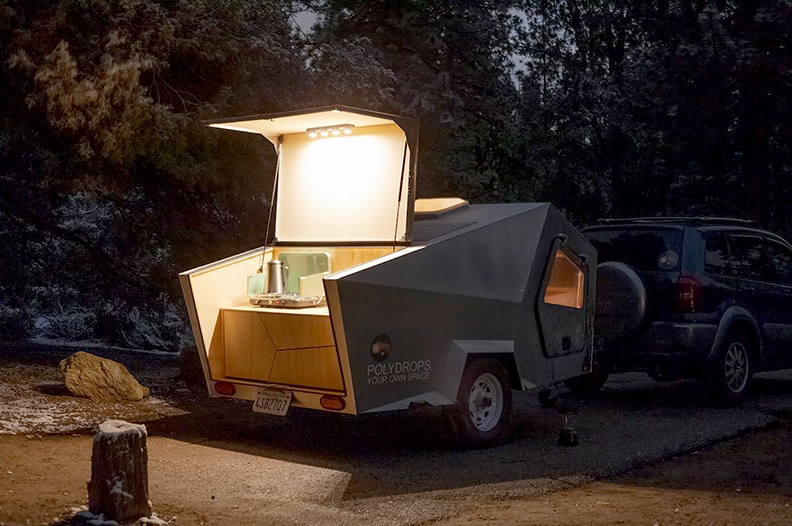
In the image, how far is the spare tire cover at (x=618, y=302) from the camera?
10.1m

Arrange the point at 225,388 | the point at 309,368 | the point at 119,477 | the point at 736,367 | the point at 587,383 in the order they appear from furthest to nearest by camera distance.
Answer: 1. the point at 587,383
2. the point at 736,367
3. the point at 225,388
4. the point at 309,368
5. the point at 119,477

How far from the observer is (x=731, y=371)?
34.4ft

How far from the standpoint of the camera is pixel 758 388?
1216 cm

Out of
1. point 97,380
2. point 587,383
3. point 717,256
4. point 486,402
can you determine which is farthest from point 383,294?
point 587,383

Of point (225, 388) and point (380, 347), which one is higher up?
point (380, 347)

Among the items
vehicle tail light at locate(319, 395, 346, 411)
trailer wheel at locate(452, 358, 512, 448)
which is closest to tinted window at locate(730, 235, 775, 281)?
trailer wheel at locate(452, 358, 512, 448)

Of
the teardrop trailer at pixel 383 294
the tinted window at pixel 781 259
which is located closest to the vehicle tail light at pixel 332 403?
the teardrop trailer at pixel 383 294

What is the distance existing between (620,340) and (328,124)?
12.6 ft

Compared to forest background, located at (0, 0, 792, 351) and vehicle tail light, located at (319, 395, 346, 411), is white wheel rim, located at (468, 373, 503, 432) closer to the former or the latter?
vehicle tail light, located at (319, 395, 346, 411)

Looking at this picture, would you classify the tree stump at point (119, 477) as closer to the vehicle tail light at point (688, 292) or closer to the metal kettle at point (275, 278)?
the metal kettle at point (275, 278)

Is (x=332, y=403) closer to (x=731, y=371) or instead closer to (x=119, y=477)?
(x=119, y=477)

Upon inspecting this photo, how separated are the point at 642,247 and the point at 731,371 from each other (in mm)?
1613

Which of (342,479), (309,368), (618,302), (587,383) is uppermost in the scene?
(618,302)

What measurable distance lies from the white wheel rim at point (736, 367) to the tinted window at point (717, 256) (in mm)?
799
